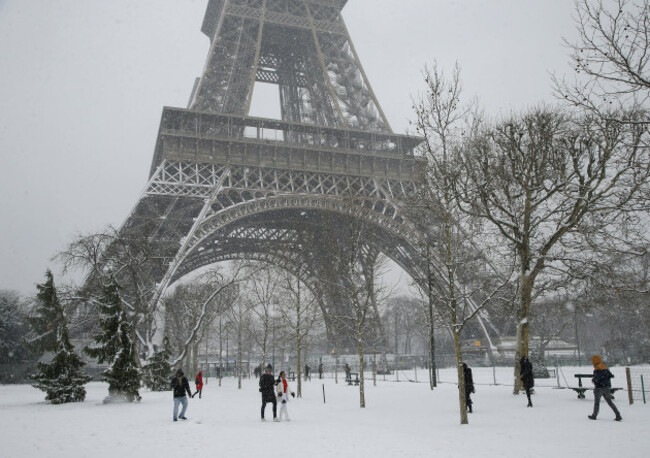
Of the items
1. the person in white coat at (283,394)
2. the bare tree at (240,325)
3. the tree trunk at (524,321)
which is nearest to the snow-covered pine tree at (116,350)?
the person in white coat at (283,394)

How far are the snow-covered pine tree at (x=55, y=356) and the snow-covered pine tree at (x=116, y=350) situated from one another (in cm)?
104

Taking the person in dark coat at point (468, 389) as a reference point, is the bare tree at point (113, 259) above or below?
above

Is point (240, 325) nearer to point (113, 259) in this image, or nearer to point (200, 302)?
Result: point (200, 302)

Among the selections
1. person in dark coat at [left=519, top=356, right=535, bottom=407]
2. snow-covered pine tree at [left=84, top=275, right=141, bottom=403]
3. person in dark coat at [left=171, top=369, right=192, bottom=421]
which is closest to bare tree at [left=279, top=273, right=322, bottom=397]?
snow-covered pine tree at [left=84, top=275, right=141, bottom=403]

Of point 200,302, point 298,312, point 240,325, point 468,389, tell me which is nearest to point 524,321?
point 468,389

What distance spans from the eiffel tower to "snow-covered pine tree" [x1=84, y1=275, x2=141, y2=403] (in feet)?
25.0

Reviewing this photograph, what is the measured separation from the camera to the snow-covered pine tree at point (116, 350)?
67.2 feet

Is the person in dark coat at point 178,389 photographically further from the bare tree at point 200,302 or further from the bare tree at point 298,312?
the bare tree at point 200,302

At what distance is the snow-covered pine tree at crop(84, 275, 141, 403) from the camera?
20.5m

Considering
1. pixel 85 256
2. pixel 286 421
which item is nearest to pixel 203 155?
pixel 85 256

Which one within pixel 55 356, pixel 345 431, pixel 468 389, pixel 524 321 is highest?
pixel 524 321

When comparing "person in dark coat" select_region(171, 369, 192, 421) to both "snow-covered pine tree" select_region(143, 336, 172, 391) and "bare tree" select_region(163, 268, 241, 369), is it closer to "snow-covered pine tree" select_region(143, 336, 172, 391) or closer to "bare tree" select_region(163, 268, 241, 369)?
"bare tree" select_region(163, 268, 241, 369)

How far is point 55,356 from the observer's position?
20969mm

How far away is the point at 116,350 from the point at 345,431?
41.3 ft
